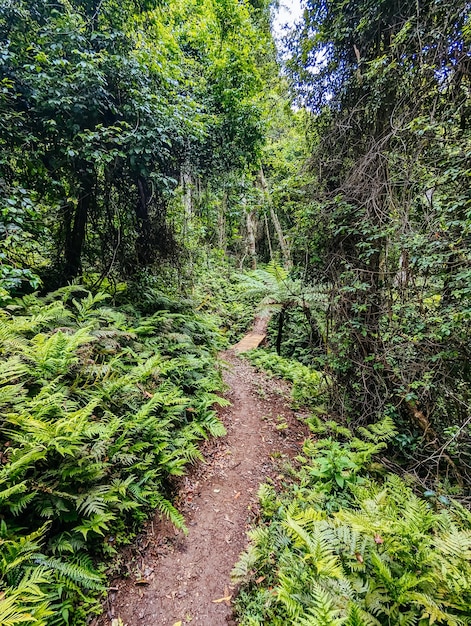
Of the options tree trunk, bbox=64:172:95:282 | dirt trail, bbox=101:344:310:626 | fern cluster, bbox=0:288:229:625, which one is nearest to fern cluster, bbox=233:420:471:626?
dirt trail, bbox=101:344:310:626

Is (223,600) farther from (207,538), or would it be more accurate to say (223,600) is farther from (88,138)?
(88,138)

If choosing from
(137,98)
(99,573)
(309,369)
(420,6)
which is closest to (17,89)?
(137,98)

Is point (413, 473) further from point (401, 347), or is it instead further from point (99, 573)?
point (99, 573)

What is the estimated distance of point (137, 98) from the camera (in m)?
4.50

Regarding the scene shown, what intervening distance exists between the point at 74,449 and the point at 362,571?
95.9 inches

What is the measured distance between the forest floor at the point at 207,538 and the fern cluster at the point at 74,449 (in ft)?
0.74

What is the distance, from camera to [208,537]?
2.91 meters

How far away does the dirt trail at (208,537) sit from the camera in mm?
2262

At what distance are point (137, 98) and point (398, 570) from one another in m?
6.41

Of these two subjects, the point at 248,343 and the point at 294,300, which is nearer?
the point at 294,300

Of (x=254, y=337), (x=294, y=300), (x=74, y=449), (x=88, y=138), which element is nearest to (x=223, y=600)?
(x=74, y=449)

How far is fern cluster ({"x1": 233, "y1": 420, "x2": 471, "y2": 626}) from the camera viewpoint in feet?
5.51

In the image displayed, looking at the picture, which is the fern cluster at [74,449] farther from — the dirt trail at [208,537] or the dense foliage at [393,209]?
the dense foliage at [393,209]

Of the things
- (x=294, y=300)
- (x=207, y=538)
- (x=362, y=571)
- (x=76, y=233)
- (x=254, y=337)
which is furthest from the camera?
(x=254, y=337)
